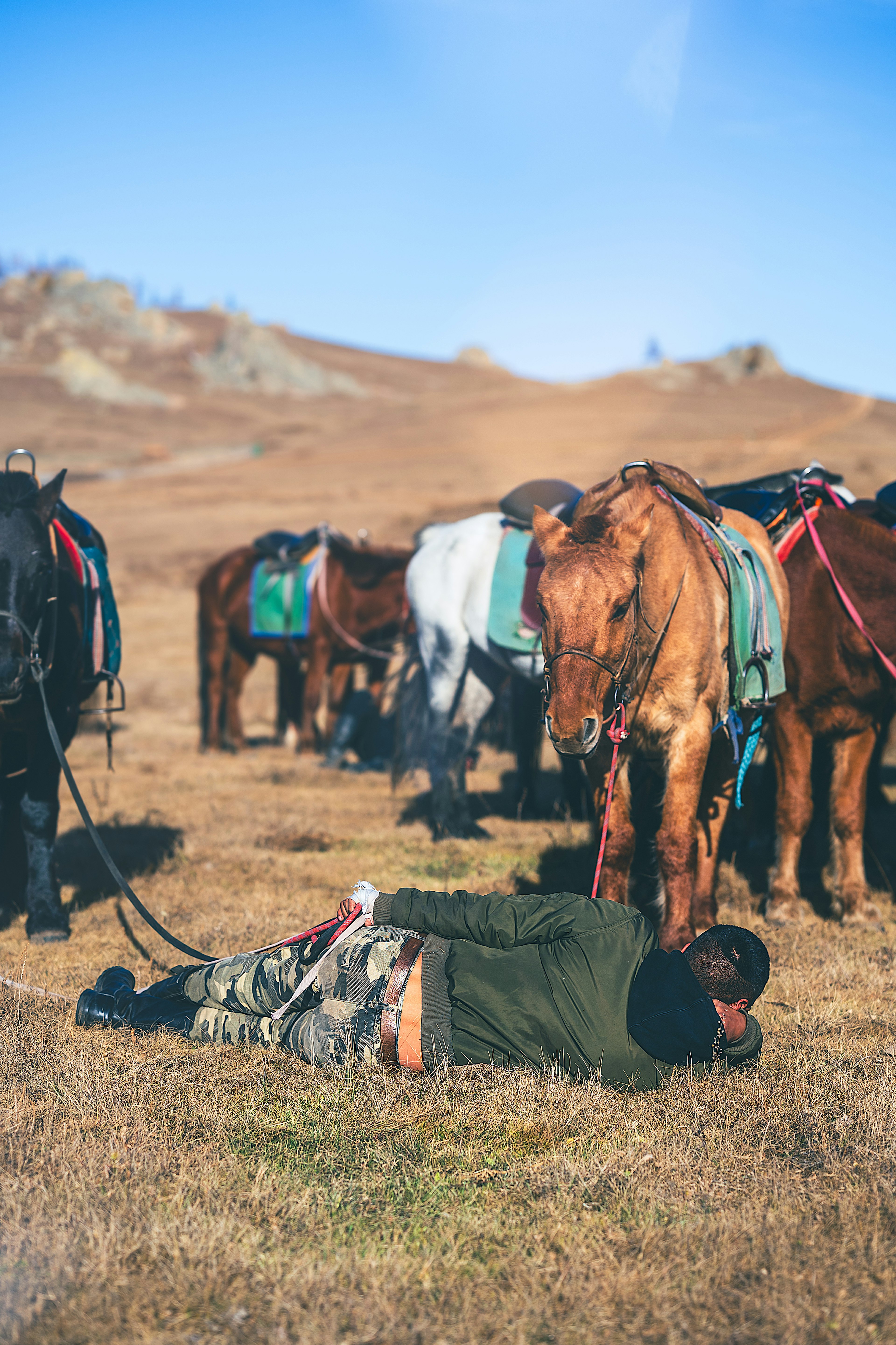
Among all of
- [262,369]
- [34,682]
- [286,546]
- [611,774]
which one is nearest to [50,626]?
[34,682]

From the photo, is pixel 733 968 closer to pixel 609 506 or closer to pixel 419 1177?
pixel 419 1177

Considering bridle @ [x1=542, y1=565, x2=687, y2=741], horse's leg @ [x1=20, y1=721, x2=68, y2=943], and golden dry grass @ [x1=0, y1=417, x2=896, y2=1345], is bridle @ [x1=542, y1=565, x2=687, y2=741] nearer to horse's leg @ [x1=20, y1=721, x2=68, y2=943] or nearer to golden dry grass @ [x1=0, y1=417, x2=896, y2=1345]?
golden dry grass @ [x1=0, y1=417, x2=896, y2=1345]

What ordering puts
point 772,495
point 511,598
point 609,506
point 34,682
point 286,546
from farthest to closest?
point 286,546 < point 511,598 < point 772,495 < point 34,682 < point 609,506

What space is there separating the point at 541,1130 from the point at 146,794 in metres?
6.60

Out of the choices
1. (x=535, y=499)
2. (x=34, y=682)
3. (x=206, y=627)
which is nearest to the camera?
(x=34, y=682)

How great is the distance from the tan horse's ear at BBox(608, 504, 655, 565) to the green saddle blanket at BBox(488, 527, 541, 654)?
2.46m

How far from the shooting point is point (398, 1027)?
3312 millimetres

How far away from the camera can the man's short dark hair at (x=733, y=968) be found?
3209mm

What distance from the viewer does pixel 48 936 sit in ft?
16.3

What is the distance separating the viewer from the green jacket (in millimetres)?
3205

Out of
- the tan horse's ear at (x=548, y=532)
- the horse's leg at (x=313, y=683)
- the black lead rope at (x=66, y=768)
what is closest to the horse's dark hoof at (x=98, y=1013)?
the black lead rope at (x=66, y=768)

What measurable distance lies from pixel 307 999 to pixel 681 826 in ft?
6.28

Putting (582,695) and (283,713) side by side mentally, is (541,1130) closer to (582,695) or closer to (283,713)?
(582,695)

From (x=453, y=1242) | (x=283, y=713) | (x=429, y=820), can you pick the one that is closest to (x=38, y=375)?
(x=283, y=713)
